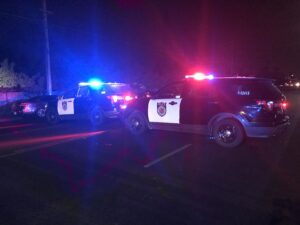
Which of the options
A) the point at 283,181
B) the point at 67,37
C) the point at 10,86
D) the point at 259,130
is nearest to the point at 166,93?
the point at 259,130

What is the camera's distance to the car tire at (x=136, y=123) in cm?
1026

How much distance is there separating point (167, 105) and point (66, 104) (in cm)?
546

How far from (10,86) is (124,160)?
19.6m

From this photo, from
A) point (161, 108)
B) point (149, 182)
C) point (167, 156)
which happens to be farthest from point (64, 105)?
point (149, 182)

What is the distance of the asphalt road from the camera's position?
14.5ft

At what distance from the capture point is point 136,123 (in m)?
10.5

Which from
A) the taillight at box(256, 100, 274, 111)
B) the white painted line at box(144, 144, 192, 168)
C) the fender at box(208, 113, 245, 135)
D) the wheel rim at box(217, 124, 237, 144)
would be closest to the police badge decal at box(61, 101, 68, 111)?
the white painted line at box(144, 144, 192, 168)

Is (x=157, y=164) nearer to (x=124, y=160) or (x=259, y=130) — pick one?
(x=124, y=160)

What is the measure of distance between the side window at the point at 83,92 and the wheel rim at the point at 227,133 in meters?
6.02

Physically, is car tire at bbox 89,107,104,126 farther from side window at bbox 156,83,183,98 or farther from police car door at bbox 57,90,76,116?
side window at bbox 156,83,183,98

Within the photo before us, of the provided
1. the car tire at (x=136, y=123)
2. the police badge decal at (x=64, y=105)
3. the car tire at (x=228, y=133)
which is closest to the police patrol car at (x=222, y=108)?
the car tire at (x=228, y=133)

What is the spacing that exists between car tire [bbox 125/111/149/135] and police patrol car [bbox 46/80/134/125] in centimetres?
175

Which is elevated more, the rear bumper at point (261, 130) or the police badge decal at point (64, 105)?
the police badge decal at point (64, 105)

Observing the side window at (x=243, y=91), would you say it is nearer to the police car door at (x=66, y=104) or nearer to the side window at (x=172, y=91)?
the side window at (x=172, y=91)
